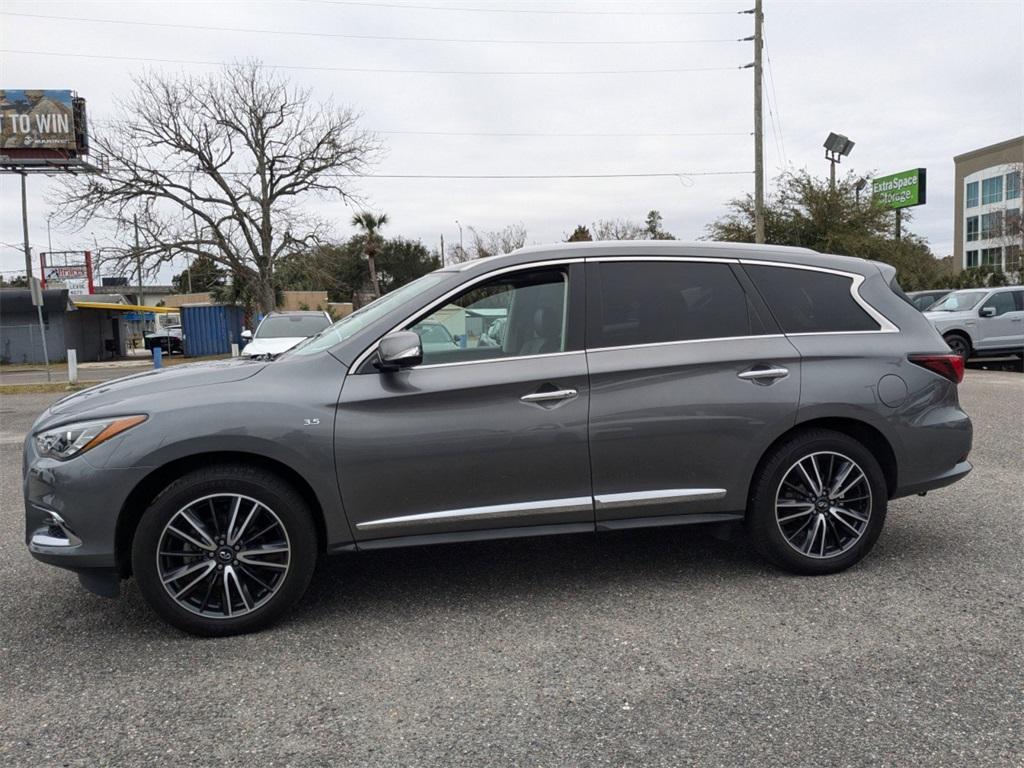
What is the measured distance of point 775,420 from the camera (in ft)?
13.6

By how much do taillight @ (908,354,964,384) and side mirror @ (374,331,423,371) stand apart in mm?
2682

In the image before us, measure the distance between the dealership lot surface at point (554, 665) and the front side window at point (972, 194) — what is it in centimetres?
8586

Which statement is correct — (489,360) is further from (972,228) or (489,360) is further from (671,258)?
(972,228)

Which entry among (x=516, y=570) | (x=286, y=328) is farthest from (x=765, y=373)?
(x=286, y=328)

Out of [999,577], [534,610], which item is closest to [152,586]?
[534,610]

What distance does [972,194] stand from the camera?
78312 millimetres

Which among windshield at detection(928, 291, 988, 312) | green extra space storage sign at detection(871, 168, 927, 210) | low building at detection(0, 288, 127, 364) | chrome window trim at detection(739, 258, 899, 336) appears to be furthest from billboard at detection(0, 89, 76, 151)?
green extra space storage sign at detection(871, 168, 927, 210)

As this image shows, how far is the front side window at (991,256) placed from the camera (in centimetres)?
A: 7150

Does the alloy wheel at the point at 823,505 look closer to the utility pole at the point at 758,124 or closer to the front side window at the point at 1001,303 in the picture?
the front side window at the point at 1001,303

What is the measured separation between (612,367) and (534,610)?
126 centimetres

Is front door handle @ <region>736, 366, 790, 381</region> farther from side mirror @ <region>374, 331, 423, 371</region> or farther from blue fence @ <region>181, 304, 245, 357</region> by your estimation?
blue fence @ <region>181, 304, 245, 357</region>

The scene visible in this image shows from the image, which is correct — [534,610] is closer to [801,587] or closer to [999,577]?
[801,587]

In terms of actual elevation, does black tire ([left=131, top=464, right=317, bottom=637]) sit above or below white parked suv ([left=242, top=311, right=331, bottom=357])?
below

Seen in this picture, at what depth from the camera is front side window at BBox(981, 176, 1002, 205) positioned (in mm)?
73312
